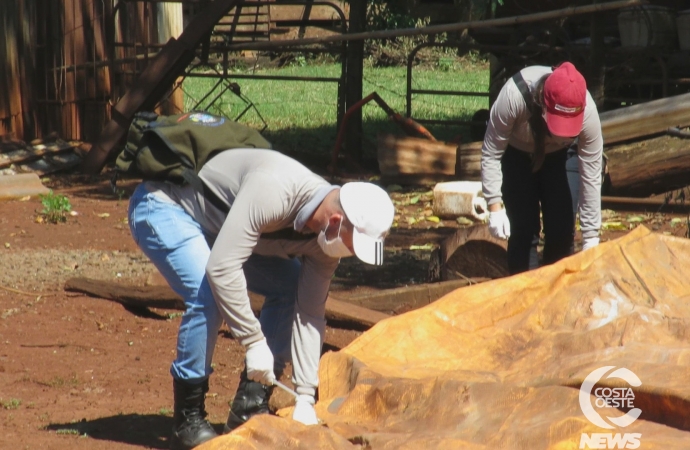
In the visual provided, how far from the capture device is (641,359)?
3.58 meters

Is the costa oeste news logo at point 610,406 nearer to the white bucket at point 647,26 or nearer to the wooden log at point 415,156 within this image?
the wooden log at point 415,156

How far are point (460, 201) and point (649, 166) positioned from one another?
5.59 ft

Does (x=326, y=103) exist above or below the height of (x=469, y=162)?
above

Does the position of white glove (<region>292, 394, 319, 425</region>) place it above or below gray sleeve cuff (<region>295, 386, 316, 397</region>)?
below

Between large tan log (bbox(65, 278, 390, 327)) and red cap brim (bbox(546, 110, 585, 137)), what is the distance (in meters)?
1.57

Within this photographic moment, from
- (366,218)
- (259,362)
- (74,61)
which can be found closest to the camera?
(366,218)

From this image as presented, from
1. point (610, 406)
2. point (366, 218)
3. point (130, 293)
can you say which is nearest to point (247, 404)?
point (366, 218)

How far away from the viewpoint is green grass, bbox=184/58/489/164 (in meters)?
12.8

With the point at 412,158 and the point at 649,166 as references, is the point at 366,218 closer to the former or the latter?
the point at 649,166

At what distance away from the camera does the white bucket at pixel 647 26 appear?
1111 cm

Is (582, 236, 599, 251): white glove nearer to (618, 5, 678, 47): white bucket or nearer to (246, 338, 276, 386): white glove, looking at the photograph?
(246, 338, 276, 386): white glove

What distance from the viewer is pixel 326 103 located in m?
15.3

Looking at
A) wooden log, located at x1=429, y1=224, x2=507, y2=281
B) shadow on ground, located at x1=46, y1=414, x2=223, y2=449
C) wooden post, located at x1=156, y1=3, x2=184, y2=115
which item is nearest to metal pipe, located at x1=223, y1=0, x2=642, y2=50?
wooden post, located at x1=156, y1=3, x2=184, y2=115

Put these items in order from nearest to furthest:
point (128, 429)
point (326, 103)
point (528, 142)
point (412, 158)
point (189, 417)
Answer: point (189, 417), point (128, 429), point (528, 142), point (412, 158), point (326, 103)
